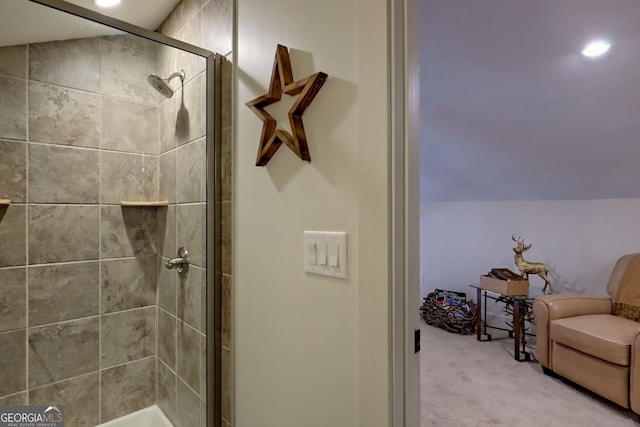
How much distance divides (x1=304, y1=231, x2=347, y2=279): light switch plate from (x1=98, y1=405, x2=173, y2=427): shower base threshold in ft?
4.76

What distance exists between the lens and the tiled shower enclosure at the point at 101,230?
1.48 meters

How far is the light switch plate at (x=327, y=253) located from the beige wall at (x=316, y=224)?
21 mm

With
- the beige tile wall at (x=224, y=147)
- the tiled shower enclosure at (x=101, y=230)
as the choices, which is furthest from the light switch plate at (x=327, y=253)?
the tiled shower enclosure at (x=101, y=230)

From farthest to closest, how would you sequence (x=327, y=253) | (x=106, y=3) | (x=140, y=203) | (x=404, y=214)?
(x=140, y=203), (x=106, y=3), (x=327, y=253), (x=404, y=214)

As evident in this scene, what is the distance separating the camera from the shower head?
59.7 inches

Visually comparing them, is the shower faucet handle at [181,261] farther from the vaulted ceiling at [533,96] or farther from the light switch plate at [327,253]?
the vaulted ceiling at [533,96]

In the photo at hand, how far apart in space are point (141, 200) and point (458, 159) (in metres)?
2.82

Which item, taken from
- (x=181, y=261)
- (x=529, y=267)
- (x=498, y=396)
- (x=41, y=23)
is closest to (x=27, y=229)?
(x=181, y=261)

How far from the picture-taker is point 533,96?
2.35m

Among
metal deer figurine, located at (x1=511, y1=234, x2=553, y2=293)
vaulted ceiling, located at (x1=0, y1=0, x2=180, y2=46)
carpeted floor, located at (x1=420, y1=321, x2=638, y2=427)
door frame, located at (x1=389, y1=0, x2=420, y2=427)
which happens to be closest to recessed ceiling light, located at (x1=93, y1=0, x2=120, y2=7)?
vaulted ceiling, located at (x1=0, y1=0, x2=180, y2=46)

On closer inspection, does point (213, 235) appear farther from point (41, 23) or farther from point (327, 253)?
point (41, 23)

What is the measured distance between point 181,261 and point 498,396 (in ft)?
7.75

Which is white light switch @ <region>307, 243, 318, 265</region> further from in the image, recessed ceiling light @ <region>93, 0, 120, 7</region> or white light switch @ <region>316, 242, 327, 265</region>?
recessed ceiling light @ <region>93, 0, 120, 7</region>

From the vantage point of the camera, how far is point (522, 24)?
1.83 m
